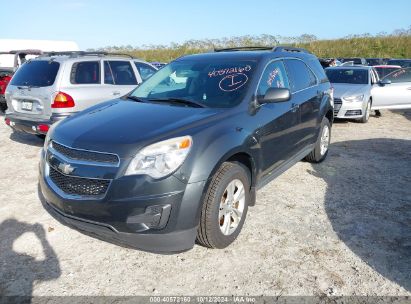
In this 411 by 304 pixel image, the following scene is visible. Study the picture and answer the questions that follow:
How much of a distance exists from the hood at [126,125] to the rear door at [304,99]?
65.3 inches

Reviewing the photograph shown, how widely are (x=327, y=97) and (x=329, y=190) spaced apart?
67.1 inches

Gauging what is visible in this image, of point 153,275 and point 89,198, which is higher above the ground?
point 89,198

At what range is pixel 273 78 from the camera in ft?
13.6

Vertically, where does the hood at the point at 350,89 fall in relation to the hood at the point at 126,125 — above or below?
below

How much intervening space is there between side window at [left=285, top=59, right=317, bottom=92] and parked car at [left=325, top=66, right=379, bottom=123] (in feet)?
15.2

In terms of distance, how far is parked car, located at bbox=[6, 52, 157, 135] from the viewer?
6066mm

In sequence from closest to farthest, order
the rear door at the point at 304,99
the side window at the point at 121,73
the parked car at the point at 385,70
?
the rear door at the point at 304,99
the side window at the point at 121,73
the parked car at the point at 385,70

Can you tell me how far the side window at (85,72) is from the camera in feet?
21.0

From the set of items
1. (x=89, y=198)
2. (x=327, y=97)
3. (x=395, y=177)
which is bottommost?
(x=395, y=177)

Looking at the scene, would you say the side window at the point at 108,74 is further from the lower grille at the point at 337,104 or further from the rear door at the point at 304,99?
the lower grille at the point at 337,104

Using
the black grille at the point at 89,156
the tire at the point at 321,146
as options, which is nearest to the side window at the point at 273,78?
the tire at the point at 321,146

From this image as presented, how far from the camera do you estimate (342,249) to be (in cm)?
332

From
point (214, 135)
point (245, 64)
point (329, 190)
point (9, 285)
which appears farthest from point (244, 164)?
point (9, 285)

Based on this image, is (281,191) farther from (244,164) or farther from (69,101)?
(69,101)
